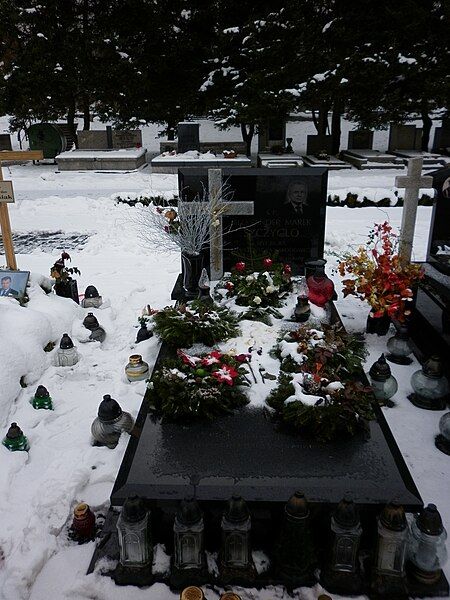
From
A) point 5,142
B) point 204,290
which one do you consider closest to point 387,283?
point 204,290

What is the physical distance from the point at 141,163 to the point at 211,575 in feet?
68.0

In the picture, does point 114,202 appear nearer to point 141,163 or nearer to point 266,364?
point 141,163

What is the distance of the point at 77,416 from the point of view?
5.43 meters

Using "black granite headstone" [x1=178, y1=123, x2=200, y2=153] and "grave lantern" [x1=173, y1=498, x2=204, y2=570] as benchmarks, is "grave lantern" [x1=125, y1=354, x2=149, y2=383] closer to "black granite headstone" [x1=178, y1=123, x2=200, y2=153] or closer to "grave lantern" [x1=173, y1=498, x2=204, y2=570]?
"grave lantern" [x1=173, y1=498, x2=204, y2=570]

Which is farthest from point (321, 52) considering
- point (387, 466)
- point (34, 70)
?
point (387, 466)

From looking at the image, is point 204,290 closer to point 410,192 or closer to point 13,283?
point 13,283

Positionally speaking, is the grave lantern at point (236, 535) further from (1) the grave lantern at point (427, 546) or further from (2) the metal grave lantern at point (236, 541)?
(1) the grave lantern at point (427, 546)

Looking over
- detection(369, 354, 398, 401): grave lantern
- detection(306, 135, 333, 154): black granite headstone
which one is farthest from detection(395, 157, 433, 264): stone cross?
detection(306, 135, 333, 154): black granite headstone

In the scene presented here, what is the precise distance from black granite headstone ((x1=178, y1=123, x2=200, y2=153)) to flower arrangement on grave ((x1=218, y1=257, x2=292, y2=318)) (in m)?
14.1

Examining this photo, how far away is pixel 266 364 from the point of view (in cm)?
532

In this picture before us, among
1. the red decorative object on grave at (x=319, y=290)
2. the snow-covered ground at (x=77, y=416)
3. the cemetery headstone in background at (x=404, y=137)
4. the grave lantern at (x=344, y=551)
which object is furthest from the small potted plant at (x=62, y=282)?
the cemetery headstone in background at (x=404, y=137)

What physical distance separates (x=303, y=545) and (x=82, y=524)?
1.59 meters

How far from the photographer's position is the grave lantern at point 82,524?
3.89 metres

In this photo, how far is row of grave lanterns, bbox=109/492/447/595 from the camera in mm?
3371
